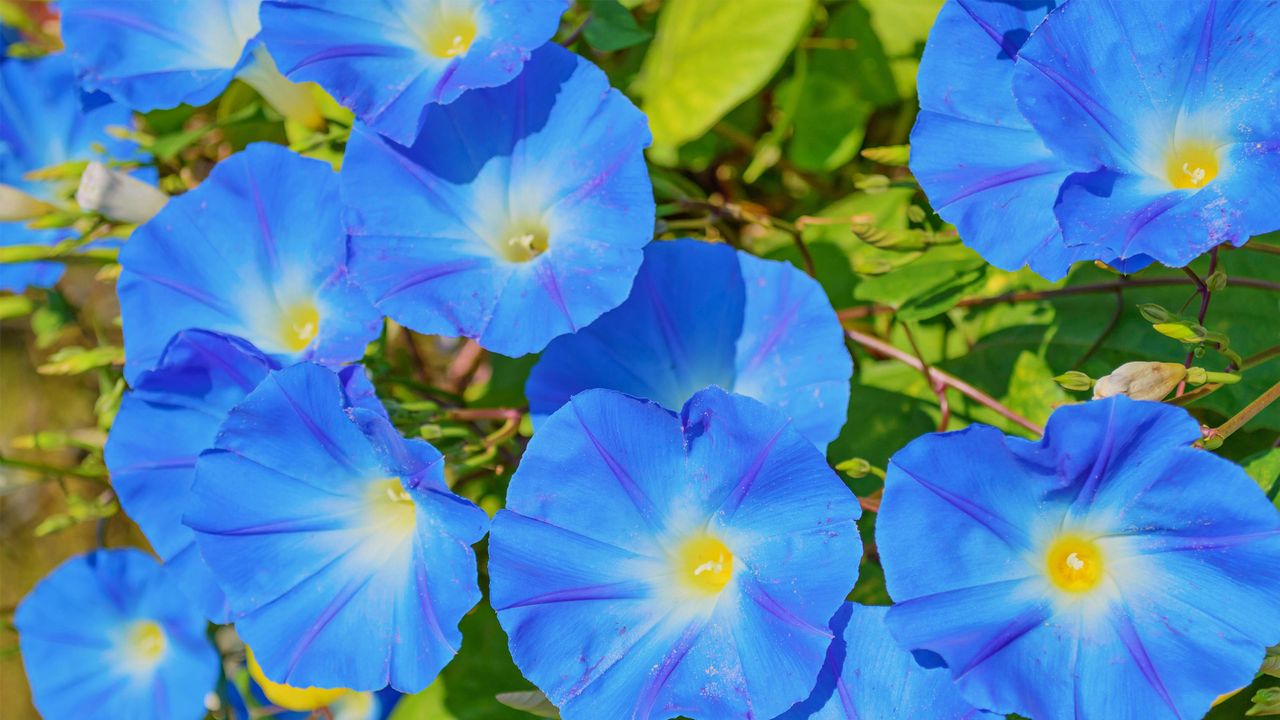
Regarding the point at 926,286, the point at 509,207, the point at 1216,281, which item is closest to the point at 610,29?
the point at 509,207

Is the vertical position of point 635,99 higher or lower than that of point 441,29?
higher

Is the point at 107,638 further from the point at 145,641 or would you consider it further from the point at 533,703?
the point at 533,703

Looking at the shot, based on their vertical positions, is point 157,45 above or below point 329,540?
above

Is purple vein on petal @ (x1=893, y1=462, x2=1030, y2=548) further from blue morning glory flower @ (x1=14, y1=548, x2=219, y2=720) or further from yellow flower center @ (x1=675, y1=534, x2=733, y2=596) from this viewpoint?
blue morning glory flower @ (x1=14, y1=548, x2=219, y2=720)

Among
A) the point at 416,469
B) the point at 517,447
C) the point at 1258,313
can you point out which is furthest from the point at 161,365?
the point at 1258,313

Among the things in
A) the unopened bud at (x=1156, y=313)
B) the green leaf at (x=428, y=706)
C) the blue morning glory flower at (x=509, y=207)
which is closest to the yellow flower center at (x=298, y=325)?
the blue morning glory flower at (x=509, y=207)

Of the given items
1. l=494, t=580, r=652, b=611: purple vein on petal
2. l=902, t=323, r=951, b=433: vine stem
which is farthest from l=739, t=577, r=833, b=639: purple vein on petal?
l=902, t=323, r=951, b=433: vine stem

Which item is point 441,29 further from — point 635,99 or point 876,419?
point 876,419
